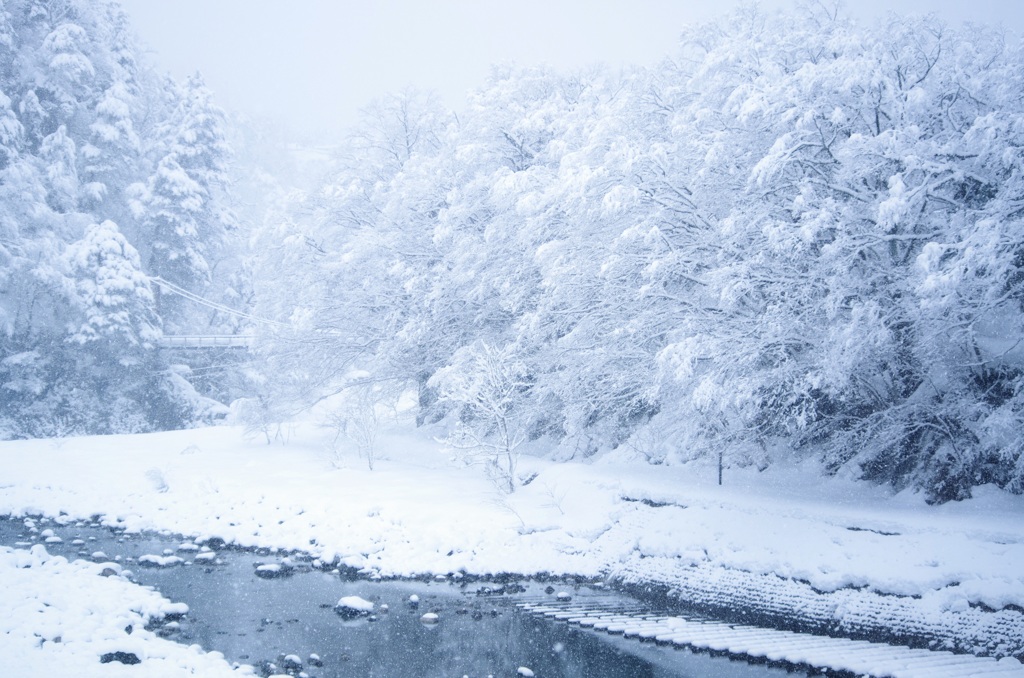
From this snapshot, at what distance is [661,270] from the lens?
12.1 m

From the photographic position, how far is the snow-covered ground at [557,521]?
8781 mm

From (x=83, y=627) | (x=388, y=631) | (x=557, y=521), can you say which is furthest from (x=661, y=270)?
(x=83, y=627)

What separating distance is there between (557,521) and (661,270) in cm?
489

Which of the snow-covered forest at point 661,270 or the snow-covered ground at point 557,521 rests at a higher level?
the snow-covered forest at point 661,270

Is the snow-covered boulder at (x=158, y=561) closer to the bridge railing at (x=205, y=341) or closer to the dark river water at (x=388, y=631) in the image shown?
the dark river water at (x=388, y=631)

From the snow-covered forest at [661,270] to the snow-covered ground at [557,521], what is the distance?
3.00ft

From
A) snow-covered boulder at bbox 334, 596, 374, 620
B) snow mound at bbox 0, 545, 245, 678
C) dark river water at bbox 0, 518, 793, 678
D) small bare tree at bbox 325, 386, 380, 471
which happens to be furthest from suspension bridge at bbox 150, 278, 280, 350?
snow-covered boulder at bbox 334, 596, 374, 620

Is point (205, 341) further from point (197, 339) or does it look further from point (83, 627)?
point (83, 627)

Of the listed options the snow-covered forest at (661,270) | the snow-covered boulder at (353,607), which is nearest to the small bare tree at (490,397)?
the snow-covered forest at (661,270)

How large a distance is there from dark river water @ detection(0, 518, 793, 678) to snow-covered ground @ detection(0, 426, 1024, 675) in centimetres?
66

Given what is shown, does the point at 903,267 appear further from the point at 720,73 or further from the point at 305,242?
the point at 305,242

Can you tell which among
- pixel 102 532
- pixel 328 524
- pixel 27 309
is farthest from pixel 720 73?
pixel 27 309

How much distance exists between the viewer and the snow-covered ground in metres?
8.78

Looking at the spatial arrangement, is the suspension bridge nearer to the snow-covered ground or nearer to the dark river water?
the snow-covered ground
